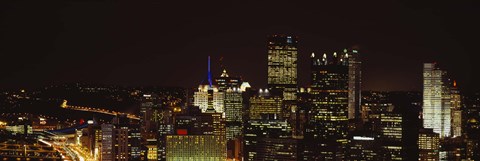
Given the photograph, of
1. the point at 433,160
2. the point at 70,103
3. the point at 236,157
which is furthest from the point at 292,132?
the point at 70,103

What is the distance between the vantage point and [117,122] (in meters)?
23.7

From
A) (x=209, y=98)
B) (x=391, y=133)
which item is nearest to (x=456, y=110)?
(x=391, y=133)

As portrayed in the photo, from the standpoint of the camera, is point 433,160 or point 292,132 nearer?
point 433,160

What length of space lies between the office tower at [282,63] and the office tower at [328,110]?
2.80 m

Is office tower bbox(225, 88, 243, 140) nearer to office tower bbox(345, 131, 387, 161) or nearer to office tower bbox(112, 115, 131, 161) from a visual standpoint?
office tower bbox(345, 131, 387, 161)

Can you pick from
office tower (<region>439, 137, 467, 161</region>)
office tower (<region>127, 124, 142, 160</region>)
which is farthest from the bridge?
office tower (<region>439, 137, 467, 161</region>)

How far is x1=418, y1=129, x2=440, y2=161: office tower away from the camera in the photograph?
23453 millimetres

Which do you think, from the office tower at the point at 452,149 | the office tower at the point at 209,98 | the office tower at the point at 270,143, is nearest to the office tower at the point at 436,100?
the office tower at the point at 452,149

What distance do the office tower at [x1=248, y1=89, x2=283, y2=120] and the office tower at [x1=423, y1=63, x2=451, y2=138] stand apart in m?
3.98

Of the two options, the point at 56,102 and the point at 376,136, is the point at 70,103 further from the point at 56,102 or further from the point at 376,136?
the point at 376,136

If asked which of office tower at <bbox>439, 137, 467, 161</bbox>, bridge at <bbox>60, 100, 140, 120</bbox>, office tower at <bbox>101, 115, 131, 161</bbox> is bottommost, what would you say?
office tower at <bbox>439, 137, 467, 161</bbox>

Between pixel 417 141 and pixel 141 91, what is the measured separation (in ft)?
25.8

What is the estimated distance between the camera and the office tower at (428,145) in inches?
923

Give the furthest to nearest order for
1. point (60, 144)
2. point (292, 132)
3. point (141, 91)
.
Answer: point (141, 91)
point (292, 132)
point (60, 144)
